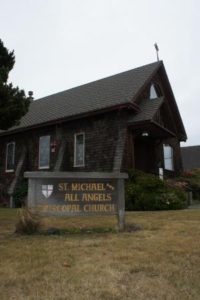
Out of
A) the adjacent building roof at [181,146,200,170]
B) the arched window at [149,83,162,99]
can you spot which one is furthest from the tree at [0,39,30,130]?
the adjacent building roof at [181,146,200,170]

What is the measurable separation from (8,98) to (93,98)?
9.49 m

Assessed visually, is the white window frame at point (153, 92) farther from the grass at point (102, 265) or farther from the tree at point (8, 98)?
the grass at point (102, 265)

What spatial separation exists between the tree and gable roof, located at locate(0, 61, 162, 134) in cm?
651

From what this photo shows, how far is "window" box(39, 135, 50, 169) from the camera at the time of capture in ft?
66.6

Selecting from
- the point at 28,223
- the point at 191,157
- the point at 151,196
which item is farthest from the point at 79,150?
the point at 191,157

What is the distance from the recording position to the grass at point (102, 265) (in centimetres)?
390

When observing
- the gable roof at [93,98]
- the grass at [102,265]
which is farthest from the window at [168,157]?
the grass at [102,265]

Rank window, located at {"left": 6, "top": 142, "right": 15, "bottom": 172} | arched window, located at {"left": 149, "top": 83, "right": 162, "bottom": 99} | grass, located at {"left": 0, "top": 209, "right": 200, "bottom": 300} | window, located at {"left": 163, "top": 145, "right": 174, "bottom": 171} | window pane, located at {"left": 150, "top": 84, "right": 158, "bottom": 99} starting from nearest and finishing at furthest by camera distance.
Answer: grass, located at {"left": 0, "top": 209, "right": 200, "bottom": 300}, window pane, located at {"left": 150, "top": 84, "right": 158, "bottom": 99}, arched window, located at {"left": 149, "top": 83, "right": 162, "bottom": 99}, window, located at {"left": 163, "top": 145, "right": 174, "bottom": 171}, window, located at {"left": 6, "top": 142, "right": 15, "bottom": 172}

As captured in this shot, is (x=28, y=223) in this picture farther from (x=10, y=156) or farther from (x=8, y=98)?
(x=10, y=156)

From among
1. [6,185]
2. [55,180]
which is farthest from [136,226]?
[6,185]

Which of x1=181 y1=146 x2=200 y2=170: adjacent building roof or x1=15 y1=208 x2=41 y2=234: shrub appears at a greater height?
x1=181 y1=146 x2=200 y2=170: adjacent building roof

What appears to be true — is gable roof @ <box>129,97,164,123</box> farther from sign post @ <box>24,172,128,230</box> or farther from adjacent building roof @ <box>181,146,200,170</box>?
adjacent building roof @ <box>181,146,200,170</box>

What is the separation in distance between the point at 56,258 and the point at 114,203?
3.18 m

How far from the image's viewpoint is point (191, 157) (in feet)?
156
